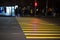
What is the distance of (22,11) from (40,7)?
12772 mm

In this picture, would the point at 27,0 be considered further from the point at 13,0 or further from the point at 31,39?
the point at 31,39

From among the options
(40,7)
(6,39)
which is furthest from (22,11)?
(6,39)

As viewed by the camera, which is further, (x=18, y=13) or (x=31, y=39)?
(x=18, y=13)

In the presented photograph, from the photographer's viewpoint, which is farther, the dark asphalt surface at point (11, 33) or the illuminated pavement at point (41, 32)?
the illuminated pavement at point (41, 32)

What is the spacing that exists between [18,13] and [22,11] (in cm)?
119

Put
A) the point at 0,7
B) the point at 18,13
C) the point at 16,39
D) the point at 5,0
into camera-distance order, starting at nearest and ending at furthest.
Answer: the point at 16,39 < the point at 18,13 < the point at 0,7 < the point at 5,0

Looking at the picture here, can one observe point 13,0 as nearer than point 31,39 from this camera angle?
No

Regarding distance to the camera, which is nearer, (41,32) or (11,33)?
(11,33)

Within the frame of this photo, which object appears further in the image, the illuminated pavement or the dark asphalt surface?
the illuminated pavement

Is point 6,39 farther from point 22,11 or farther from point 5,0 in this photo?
point 5,0

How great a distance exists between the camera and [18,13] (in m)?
42.0

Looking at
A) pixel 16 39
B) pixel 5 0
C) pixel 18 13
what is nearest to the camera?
pixel 16 39

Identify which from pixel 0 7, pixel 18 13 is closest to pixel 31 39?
pixel 18 13

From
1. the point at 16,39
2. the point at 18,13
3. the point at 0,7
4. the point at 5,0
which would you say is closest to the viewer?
the point at 16,39
